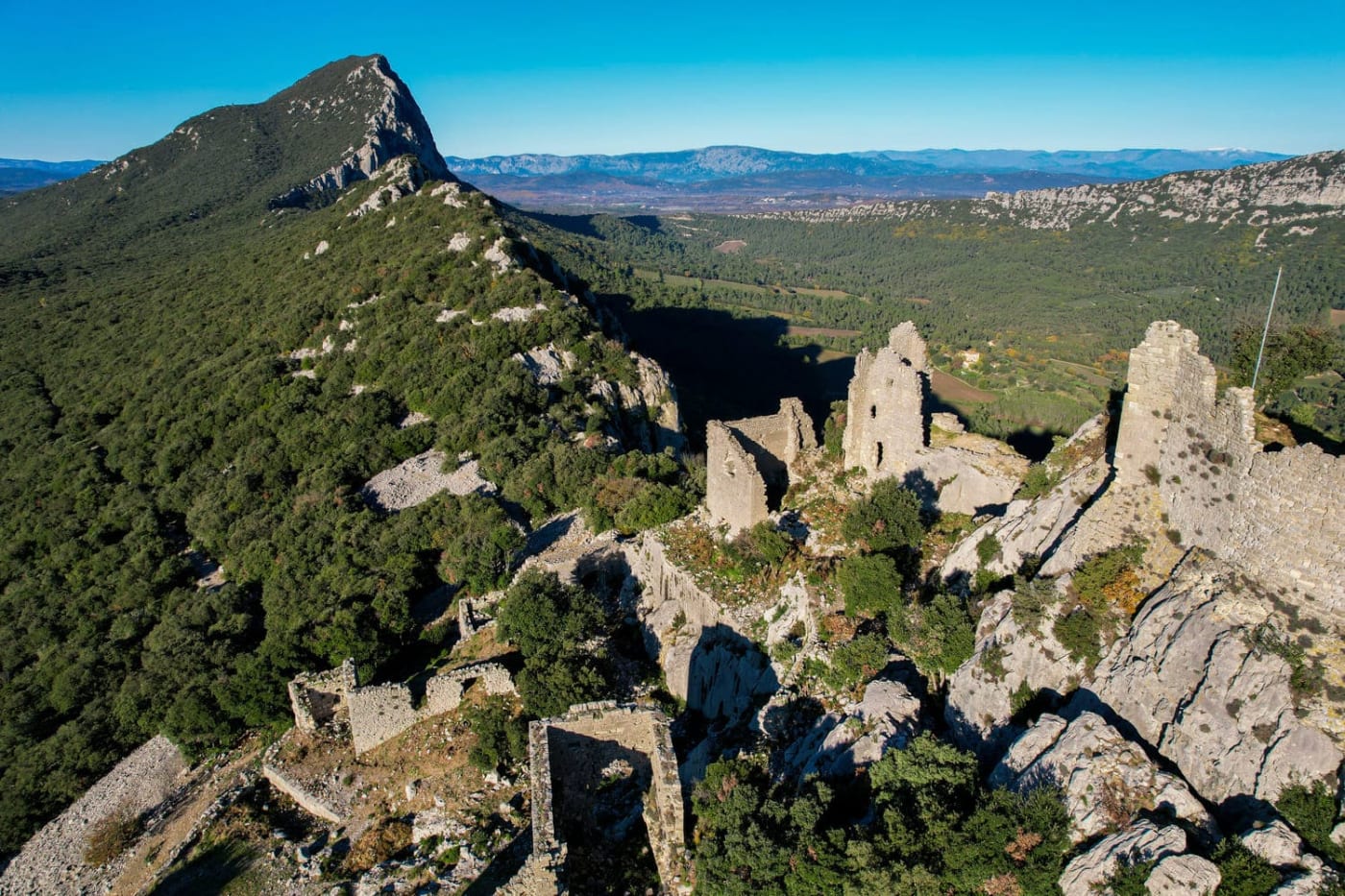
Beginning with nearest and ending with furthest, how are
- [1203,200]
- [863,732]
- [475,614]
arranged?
[863,732] < [475,614] < [1203,200]

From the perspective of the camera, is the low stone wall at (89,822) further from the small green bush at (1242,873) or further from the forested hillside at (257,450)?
the small green bush at (1242,873)

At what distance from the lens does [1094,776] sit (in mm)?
9281

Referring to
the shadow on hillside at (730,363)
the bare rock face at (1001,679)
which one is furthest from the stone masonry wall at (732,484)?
the shadow on hillside at (730,363)

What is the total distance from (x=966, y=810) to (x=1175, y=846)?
227 cm

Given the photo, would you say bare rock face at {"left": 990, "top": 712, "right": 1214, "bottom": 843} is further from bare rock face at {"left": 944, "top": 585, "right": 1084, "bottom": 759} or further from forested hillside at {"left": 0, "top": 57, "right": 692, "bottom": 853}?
forested hillside at {"left": 0, "top": 57, "right": 692, "bottom": 853}

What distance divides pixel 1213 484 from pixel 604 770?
10.3 m

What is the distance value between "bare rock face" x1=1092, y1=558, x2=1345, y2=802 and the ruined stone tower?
27.0 ft

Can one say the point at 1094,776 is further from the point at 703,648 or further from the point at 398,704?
the point at 398,704

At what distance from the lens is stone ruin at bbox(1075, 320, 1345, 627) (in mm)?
9172

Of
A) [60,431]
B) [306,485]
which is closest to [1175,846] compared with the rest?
[306,485]

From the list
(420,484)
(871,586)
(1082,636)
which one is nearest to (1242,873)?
(1082,636)

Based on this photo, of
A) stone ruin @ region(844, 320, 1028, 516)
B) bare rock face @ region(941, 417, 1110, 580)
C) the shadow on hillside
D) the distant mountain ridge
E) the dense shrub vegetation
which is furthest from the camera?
the distant mountain ridge

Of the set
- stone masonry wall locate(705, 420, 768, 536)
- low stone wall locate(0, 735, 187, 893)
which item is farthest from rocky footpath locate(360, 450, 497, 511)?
stone masonry wall locate(705, 420, 768, 536)

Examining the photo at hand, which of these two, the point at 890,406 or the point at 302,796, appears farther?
the point at 890,406
